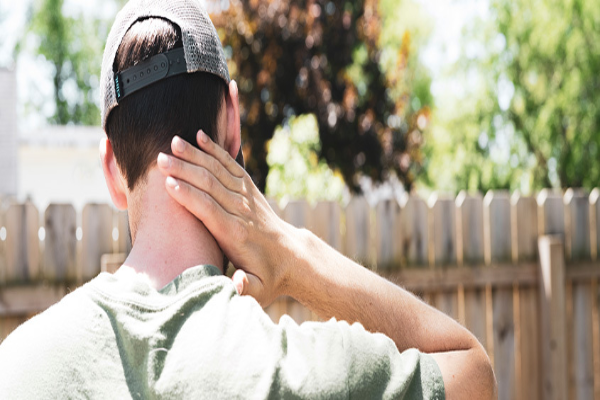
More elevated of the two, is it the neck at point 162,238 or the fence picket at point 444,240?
the neck at point 162,238

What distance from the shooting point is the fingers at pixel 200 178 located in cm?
107

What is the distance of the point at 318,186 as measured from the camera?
12.9 metres

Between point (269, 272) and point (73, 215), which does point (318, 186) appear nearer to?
point (73, 215)

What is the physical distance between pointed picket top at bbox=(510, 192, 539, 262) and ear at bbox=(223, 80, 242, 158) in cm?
404

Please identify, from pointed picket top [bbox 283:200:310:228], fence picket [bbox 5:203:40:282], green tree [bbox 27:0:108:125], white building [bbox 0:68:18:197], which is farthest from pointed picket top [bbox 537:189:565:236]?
green tree [bbox 27:0:108:125]

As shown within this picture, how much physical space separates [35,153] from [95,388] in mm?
19501

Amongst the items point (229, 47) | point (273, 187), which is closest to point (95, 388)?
point (229, 47)

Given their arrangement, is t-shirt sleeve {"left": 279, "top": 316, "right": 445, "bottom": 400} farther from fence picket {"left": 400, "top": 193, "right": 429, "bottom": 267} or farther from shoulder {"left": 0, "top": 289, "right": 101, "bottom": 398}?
fence picket {"left": 400, "top": 193, "right": 429, "bottom": 267}

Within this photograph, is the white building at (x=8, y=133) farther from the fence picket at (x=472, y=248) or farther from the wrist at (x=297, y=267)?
the wrist at (x=297, y=267)

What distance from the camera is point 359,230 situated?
14.6ft

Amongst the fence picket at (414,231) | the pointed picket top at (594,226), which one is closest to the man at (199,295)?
the fence picket at (414,231)

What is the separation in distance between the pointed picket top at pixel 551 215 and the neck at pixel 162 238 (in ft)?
14.3

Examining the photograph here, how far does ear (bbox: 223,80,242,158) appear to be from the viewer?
121 centimetres

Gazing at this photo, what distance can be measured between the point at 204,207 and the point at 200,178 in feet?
0.18
